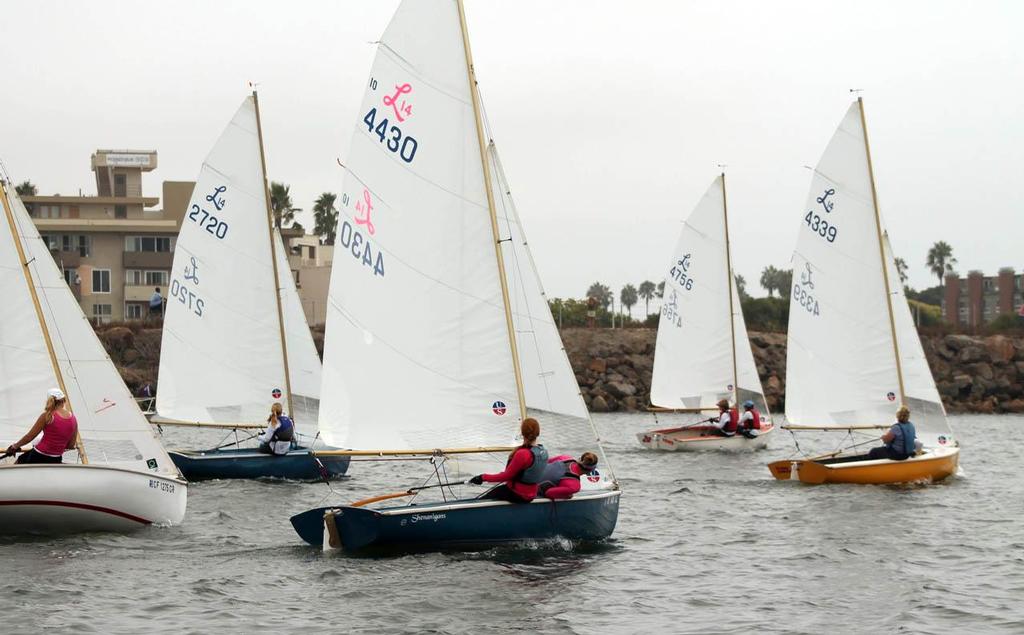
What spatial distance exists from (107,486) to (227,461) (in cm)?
904

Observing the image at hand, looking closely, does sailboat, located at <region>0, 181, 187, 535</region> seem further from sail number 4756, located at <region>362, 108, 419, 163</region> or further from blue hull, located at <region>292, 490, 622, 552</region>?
sail number 4756, located at <region>362, 108, 419, 163</region>

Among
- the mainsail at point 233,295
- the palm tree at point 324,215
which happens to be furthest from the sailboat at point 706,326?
the palm tree at point 324,215

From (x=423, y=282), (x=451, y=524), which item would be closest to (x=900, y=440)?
(x=423, y=282)

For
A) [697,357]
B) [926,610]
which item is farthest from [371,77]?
[697,357]

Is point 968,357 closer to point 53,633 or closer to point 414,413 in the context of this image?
point 414,413

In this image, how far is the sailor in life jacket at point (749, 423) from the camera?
38344 millimetres

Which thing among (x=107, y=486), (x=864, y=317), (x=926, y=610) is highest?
(x=864, y=317)

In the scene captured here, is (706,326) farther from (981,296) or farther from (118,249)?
(981,296)

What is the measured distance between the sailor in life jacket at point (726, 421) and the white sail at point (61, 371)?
69.2 ft

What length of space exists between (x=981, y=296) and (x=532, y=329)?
113 meters

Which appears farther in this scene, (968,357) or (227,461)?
(968,357)

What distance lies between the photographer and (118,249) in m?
76.2

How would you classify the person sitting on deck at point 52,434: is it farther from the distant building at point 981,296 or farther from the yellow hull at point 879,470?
the distant building at point 981,296

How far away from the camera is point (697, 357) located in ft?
139
